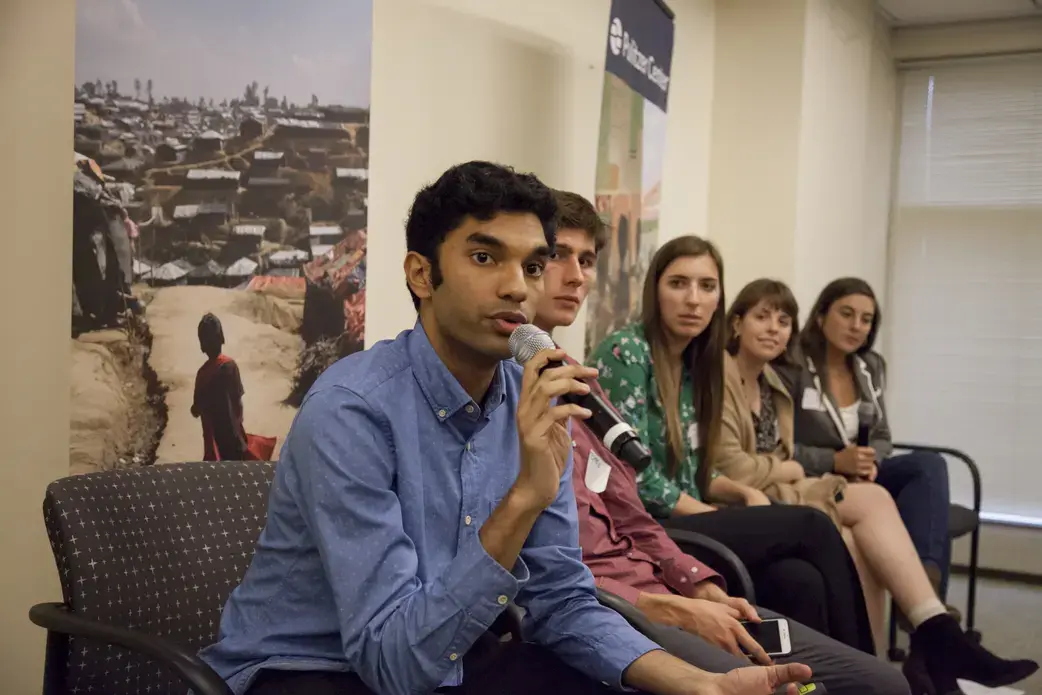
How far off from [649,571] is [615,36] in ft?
6.09

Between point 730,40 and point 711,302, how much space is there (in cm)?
269

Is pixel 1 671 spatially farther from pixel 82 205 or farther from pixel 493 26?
pixel 493 26

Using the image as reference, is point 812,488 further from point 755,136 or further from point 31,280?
point 31,280

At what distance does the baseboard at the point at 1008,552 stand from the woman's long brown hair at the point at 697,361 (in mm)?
3659

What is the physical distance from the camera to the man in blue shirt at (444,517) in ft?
4.19

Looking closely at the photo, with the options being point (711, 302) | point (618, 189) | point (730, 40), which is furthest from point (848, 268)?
point (711, 302)

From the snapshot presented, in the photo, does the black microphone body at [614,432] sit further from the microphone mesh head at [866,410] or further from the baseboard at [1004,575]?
the baseboard at [1004,575]

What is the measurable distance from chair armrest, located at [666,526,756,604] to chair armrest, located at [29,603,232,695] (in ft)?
4.54

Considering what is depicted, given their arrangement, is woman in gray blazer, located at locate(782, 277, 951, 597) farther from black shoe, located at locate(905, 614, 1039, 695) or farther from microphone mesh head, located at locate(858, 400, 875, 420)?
black shoe, located at locate(905, 614, 1039, 695)

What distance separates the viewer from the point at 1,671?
190cm

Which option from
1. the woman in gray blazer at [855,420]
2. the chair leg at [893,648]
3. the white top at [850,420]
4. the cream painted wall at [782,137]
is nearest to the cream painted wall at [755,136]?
the cream painted wall at [782,137]

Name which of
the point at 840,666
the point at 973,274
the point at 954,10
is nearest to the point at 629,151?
the point at 840,666

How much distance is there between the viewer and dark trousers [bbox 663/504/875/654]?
8.75 feet

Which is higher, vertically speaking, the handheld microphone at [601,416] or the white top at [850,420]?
the handheld microphone at [601,416]
